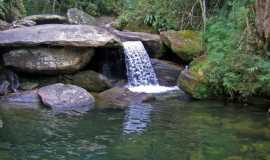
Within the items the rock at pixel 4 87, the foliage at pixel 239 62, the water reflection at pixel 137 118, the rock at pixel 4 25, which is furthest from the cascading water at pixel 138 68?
the rock at pixel 4 25

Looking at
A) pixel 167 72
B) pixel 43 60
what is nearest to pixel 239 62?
pixel 167 72

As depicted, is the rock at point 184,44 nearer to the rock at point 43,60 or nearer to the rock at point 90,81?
the rock at point 90,81

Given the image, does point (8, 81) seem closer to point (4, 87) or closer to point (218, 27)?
point (4, 87)

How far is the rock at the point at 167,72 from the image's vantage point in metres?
14.3

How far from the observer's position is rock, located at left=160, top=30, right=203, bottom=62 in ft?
46.9

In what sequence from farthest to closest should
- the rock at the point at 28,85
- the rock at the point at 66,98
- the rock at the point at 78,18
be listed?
1. the rock at the point at 78,18
2. the rock at the point at 28,85
3. the rock at the point at 66,98

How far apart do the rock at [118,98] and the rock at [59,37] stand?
139 cm

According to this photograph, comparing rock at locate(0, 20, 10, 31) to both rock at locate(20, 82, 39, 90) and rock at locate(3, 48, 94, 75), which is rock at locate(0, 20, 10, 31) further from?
rock at locate(20, 82, 39, 90)

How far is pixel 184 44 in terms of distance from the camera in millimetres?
14352

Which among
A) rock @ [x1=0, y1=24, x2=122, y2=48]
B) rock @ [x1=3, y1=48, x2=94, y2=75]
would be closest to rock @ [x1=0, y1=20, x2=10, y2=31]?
rock @ [x1=0, y1=24, x2=122, y2=48]

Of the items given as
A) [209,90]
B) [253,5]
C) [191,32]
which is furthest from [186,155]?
[191,32]

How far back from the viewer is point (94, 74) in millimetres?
13430

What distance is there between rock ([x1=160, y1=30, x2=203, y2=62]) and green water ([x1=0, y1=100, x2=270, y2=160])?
9.73 ft

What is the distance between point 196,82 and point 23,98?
14.0 ft
